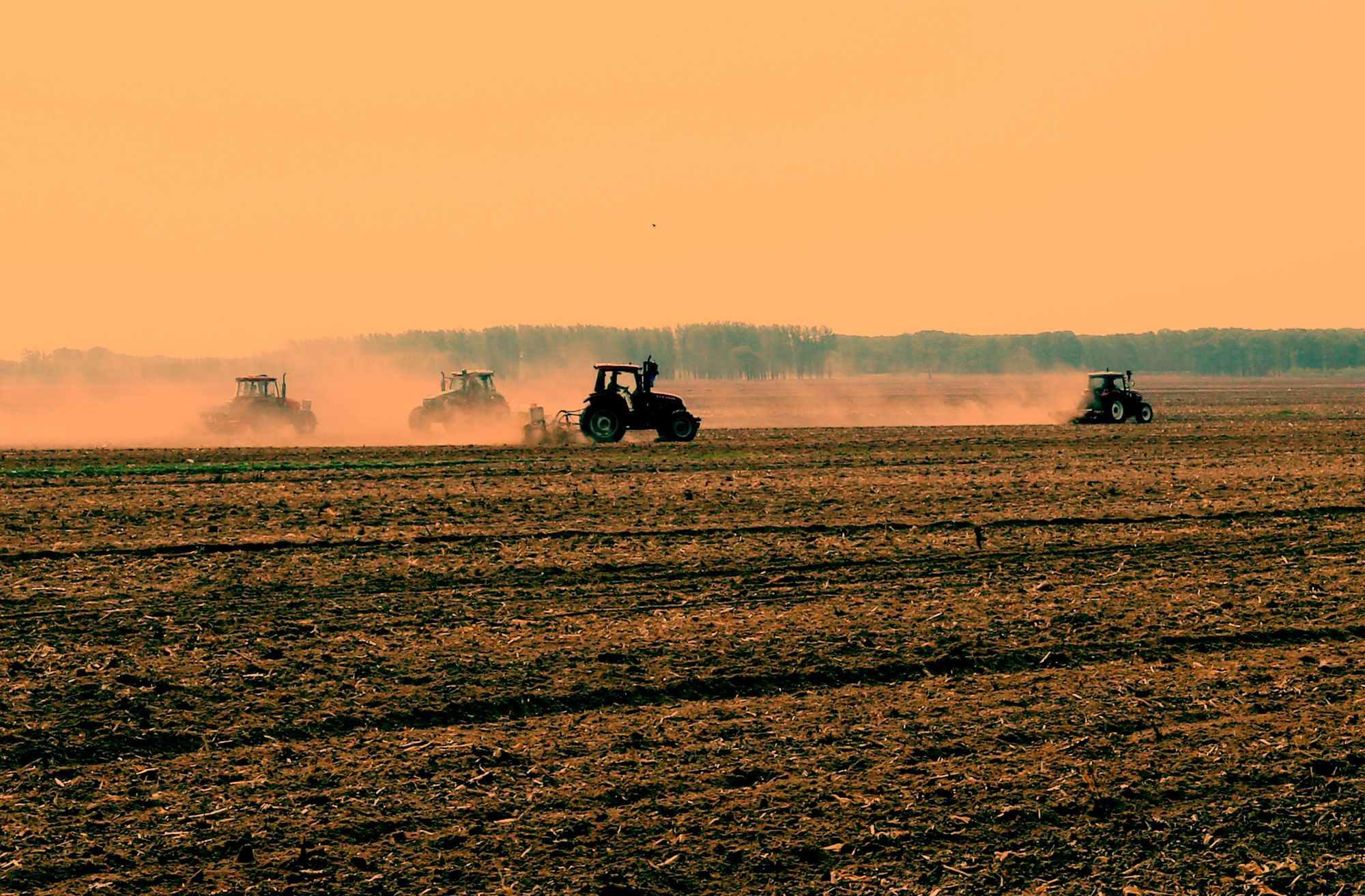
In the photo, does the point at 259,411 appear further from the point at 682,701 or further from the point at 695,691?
the point at 682,701

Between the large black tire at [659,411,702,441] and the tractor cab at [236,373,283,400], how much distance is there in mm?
12164

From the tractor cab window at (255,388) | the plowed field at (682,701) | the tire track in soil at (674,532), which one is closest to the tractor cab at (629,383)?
the tractor cab window at (255,388)

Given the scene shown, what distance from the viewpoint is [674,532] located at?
1377cm

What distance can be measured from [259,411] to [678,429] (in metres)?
12.6

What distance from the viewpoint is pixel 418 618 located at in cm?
942

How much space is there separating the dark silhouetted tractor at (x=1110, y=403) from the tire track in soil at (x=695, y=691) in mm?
28784

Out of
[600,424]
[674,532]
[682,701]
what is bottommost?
[682,701]

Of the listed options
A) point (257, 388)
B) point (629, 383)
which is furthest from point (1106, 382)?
point (257, 388)

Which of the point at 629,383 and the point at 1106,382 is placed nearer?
the point at 629,383

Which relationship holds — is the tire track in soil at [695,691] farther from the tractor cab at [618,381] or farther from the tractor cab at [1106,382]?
the tractor cab at [1106,382]

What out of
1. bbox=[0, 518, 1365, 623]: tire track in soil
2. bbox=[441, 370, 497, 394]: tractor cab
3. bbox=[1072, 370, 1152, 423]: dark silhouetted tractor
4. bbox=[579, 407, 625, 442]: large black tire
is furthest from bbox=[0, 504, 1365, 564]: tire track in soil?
bbox=[1072, 370, 1152, 423]: dark silhouetted tractor

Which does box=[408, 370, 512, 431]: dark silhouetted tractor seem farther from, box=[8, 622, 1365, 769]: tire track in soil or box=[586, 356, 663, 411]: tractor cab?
box=[8, 622, 1365, 769]: tire track in soil

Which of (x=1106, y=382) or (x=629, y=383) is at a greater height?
(x=629, y=383)

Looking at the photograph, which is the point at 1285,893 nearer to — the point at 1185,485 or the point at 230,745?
the point at 230,745
